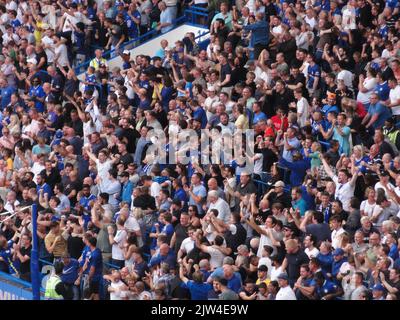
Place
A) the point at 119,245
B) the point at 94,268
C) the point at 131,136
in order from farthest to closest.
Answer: the point at 131,136, the point at 119,245, the point at 94,268

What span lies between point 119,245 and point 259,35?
616cm

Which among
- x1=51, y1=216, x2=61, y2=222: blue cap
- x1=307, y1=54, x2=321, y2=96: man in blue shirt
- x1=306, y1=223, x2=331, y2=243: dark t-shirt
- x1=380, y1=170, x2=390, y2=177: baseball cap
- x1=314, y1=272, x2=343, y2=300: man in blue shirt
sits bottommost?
x1=314, y1=272, x2=343, y2=300: man in blue shirt

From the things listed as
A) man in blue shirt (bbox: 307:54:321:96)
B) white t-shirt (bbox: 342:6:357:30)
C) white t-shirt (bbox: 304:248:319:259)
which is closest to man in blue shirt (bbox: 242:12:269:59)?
white t-shirt (bbox: 342:6:357:30)

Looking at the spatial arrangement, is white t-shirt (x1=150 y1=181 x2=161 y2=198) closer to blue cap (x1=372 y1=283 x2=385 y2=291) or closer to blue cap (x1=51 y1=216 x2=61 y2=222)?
blue cap (x1=51 y1=216 x2=61 y2=222)

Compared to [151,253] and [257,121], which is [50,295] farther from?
[257,121]

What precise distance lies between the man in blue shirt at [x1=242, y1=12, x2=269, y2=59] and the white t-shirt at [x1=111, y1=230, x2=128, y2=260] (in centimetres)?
565

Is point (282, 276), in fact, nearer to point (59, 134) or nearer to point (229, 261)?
point (229, 261)

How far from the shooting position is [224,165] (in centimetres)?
2330

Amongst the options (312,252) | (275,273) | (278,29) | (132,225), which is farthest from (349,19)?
(275,273)

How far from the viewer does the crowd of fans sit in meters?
20.5

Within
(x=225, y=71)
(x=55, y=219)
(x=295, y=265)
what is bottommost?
(x=295, y=265)

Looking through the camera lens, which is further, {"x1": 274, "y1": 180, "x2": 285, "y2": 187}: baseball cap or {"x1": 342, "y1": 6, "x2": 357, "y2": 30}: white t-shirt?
{"x1": 342, "y1": 6, "x2": 357, "y2": 30}: white t-shirt

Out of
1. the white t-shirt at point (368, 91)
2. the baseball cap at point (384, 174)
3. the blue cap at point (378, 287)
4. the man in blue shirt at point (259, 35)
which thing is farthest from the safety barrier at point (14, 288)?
the man in blue shirt at point (259, 35)

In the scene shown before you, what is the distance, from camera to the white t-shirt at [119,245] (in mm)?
22578
